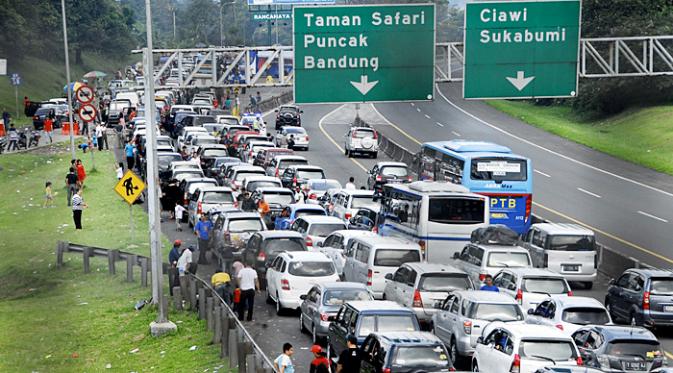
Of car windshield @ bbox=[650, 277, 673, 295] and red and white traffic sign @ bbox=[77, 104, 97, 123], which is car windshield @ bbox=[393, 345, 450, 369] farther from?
red and white traffic sign @ bbox=[77, 104, 97, 123]

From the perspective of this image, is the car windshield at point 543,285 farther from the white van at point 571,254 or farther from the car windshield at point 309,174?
the car windshield at point 309,174

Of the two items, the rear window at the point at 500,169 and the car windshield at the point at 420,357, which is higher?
the rear window at the point at 500,169

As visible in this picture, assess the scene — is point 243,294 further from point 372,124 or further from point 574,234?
point 372,124

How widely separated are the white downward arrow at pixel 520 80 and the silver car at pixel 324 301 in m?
9.20

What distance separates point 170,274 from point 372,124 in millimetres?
57903

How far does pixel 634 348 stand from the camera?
2016 centimetres

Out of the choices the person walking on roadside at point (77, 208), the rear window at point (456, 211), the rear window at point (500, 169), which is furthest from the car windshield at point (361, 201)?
the person walking on roadside at point (77, 208)

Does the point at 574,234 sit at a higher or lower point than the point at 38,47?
lower

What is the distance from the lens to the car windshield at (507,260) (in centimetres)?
2923

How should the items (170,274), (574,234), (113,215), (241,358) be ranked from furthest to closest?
(113,215)
(574,234)
(170,274)
(241,358)

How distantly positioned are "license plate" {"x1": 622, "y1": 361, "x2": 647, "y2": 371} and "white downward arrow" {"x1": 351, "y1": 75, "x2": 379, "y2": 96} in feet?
42.1

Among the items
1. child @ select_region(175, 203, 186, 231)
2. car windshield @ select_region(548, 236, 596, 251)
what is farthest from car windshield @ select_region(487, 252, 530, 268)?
child @ select_region(175, 203, 186, 231)

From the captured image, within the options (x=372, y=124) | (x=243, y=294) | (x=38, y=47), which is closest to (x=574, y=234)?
(x=243, y=294)

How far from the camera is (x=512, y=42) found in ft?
101
